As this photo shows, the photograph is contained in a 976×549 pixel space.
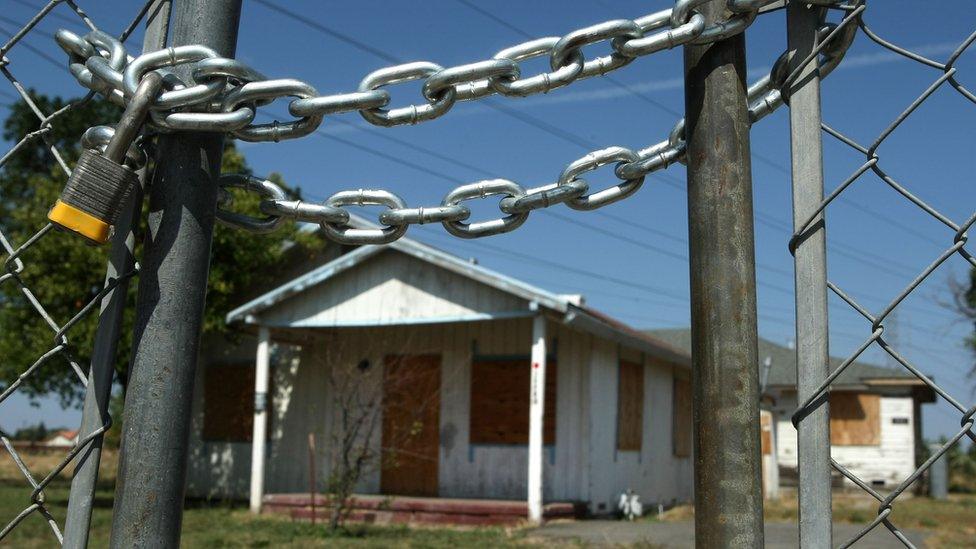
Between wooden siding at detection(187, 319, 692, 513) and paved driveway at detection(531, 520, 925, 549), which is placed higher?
wooden siding at detection(187, 319, 692, 513)

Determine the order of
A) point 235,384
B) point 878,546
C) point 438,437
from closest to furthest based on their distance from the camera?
point 878,546, point 438,437, point 235,384

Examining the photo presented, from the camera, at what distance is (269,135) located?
1.51 meters

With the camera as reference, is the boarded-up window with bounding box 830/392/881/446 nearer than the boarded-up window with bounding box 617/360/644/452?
No

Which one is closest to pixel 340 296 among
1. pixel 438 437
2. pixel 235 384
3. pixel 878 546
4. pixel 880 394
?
pixel 438 437

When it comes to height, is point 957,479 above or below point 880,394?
below

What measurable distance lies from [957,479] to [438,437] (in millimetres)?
25714

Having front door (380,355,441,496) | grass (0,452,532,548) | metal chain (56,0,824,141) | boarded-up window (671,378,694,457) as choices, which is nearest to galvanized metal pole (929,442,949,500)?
boarded-up window (671,378,694,457)

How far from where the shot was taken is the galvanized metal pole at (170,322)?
1.44 metres

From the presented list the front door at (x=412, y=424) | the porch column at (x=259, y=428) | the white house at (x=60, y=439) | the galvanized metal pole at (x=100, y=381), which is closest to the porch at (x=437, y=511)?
the porch column at (x=259, y=428)

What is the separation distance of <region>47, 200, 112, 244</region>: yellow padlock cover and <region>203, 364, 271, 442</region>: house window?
17322 millimetres

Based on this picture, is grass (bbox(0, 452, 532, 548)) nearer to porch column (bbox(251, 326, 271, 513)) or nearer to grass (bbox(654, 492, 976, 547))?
porch column (bbox(251, 326, 271, 513))

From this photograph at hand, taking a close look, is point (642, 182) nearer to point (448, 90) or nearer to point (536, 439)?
point (448, 90)

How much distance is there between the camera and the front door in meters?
16.2

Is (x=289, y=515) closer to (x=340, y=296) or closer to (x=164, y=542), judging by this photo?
(x=340, y=296)
